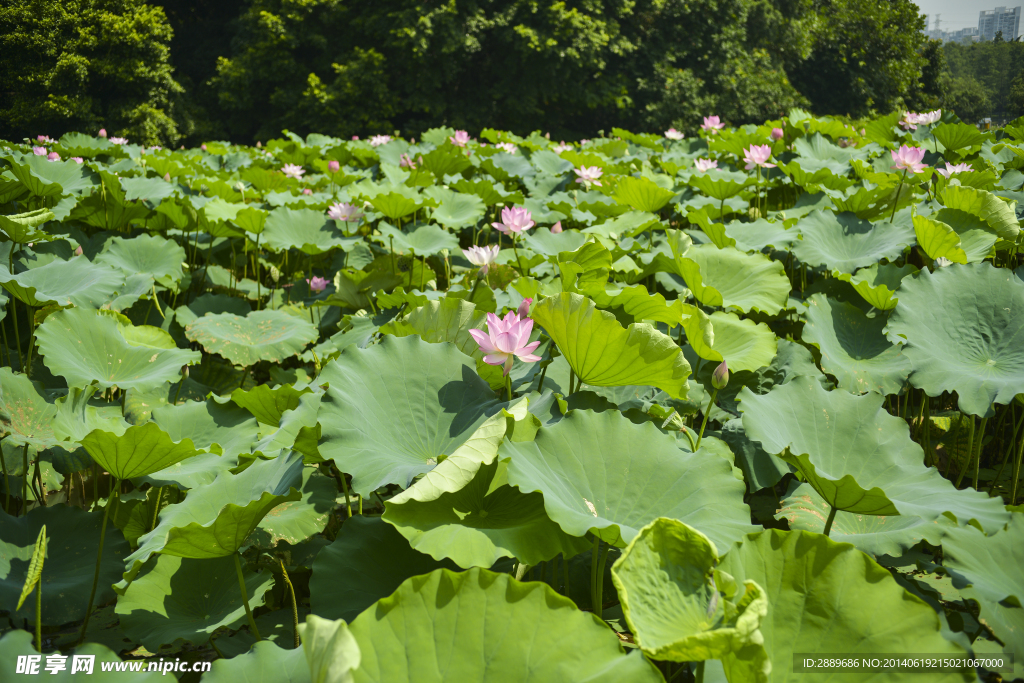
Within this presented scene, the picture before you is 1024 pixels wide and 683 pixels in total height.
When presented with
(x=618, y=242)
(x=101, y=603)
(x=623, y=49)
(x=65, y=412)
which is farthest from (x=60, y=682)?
(x=623, y=49)

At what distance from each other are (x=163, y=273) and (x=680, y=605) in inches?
89.3

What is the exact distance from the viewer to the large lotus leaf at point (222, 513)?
35.0 inches

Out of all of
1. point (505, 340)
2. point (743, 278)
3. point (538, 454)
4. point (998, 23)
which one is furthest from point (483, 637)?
point (998, 23)

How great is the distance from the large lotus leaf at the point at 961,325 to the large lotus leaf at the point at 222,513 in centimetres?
133

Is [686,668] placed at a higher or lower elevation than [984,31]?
A: lower

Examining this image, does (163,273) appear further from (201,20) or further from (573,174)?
(201,20)

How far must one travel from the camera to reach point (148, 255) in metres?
2.38

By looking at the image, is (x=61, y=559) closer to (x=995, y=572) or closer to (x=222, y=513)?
(x=222, y=513)

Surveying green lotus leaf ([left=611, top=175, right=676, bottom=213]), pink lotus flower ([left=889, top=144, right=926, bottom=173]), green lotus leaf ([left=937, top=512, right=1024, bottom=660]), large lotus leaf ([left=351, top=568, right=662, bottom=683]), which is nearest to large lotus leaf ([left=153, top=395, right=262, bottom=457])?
large lotus leaf ([left=351, top=568, right=662, bottom=683])

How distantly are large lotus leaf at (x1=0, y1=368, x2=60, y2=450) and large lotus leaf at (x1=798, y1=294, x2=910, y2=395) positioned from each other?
6.09 feet

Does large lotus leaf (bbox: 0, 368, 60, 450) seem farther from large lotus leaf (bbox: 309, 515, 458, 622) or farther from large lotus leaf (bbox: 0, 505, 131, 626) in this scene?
large lotus leaf (bbox: 309, 515, 458, 622)

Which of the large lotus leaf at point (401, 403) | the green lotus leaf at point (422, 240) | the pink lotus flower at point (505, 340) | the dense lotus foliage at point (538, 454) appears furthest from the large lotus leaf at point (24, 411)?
the green lotus leaf at point (422, 240)

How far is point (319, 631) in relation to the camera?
0.51 metres

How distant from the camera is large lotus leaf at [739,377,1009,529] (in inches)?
35.7
